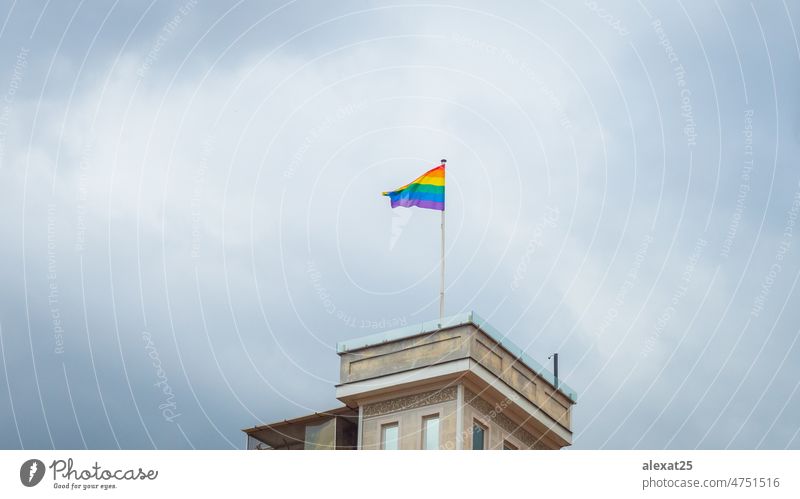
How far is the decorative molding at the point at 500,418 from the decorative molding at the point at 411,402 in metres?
0.66

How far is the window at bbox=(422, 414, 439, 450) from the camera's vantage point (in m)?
51.0

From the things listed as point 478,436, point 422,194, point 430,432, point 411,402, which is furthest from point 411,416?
point 422,194

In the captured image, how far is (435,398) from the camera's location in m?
51.8

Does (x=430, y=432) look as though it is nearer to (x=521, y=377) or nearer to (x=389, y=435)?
(x=389, y=435)

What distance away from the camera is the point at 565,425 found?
2229 inches

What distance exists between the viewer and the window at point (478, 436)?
51.6 metres

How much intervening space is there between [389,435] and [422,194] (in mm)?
10274

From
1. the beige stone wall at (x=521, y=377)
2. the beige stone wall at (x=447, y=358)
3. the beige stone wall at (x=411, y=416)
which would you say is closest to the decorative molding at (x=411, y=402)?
→ the beige stone wall at (x=411, y=416)
